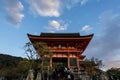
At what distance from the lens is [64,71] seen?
64.1ft

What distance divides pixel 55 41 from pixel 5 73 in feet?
61.4

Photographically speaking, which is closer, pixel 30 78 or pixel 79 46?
pixel 30 78

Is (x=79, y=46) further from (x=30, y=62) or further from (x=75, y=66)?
(x=30, y=62)

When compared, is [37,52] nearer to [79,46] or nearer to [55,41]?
[55,41]

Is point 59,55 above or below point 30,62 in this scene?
above

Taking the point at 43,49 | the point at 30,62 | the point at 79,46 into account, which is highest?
the point at 79,46

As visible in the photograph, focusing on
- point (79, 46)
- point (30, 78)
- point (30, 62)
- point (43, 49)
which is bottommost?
point (30, 78)

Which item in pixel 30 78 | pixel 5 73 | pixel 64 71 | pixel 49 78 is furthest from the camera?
pixel 5 73

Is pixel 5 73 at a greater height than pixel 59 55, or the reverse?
pixel 59 55

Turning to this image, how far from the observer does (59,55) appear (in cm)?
4100

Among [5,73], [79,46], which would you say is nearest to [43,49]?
[79,46]

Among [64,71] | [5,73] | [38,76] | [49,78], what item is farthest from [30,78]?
[5,73]

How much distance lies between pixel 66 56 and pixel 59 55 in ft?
5.02

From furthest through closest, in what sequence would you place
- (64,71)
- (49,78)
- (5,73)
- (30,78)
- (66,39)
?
(5,73)
(66,39)
(49,78)
(30,78)
(64,71)
